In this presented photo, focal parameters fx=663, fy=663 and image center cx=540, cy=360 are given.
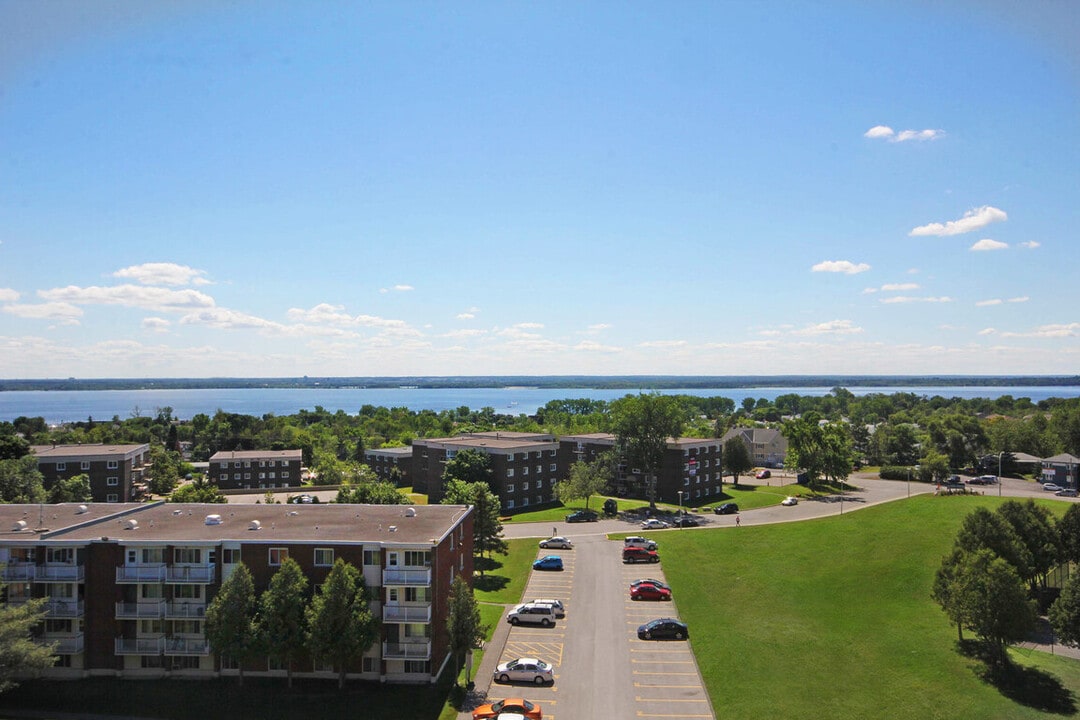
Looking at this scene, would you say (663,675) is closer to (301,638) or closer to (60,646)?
(301,638)

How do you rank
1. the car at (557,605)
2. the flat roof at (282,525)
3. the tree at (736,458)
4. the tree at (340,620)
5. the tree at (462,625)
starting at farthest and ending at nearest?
the tree at (736,458) → the car at (557,605) → the flat roof at (282,525) → the tree at (462,625) → the tree at (340,620)

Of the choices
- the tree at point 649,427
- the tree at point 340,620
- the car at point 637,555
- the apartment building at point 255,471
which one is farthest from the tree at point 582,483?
the apartment building at point 255,471

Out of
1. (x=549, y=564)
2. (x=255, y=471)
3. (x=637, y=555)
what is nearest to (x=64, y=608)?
(x=549, y=564)

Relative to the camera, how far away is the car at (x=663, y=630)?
42.2 metres

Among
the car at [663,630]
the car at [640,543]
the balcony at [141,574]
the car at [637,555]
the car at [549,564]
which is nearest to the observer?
the balcony at [141,574]

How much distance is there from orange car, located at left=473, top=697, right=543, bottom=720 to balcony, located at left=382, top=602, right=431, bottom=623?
573cm

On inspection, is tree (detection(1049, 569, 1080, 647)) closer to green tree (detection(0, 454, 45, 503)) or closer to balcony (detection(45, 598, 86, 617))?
balcony (detection(45, 598, 86, 617))

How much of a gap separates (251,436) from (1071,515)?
Result: 6638 inches

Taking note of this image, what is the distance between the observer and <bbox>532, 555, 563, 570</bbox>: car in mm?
56344

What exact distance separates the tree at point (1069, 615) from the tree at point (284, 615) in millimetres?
42340

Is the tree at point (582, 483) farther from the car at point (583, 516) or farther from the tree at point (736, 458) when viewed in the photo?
the tree at point (736, 458)

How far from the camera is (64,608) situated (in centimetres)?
3625

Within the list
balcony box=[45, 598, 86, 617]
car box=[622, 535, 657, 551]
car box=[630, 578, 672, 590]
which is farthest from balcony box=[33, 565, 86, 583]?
car box=[622, 535, 657, 551]

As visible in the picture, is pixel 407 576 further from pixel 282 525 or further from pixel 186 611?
pixel 186 611
